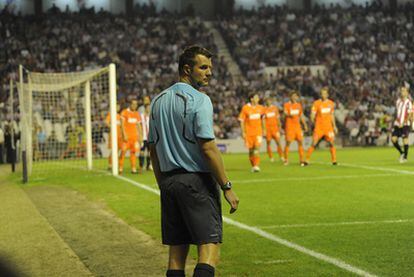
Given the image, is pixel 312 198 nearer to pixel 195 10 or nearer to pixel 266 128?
pixel 266 128

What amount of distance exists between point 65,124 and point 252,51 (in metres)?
19.4

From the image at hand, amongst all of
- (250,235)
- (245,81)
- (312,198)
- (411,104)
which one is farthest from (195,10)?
(250,235)

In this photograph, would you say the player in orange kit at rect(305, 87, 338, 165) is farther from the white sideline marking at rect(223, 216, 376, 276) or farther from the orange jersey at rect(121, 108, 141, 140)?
the white sideline marking at rect(223, 216, 376, 276)

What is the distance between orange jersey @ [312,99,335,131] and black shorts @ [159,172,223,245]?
16.5 metres

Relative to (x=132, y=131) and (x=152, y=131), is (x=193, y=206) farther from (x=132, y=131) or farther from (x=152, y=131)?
(x=132, y=131)

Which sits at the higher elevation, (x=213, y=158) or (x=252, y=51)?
(x=252, y=51)

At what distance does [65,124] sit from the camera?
2733cm

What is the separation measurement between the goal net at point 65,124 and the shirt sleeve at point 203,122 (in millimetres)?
14413

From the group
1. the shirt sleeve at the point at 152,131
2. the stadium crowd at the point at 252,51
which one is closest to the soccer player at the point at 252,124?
the stadium crowd at the point at 252,51

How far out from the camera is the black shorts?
484cm

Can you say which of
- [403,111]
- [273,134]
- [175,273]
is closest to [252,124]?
[273,134]

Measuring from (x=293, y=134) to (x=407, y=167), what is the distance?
163 inches

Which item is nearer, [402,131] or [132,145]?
Result: [132,145]

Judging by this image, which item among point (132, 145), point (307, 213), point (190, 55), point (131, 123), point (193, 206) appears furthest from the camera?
point (132, 145)
